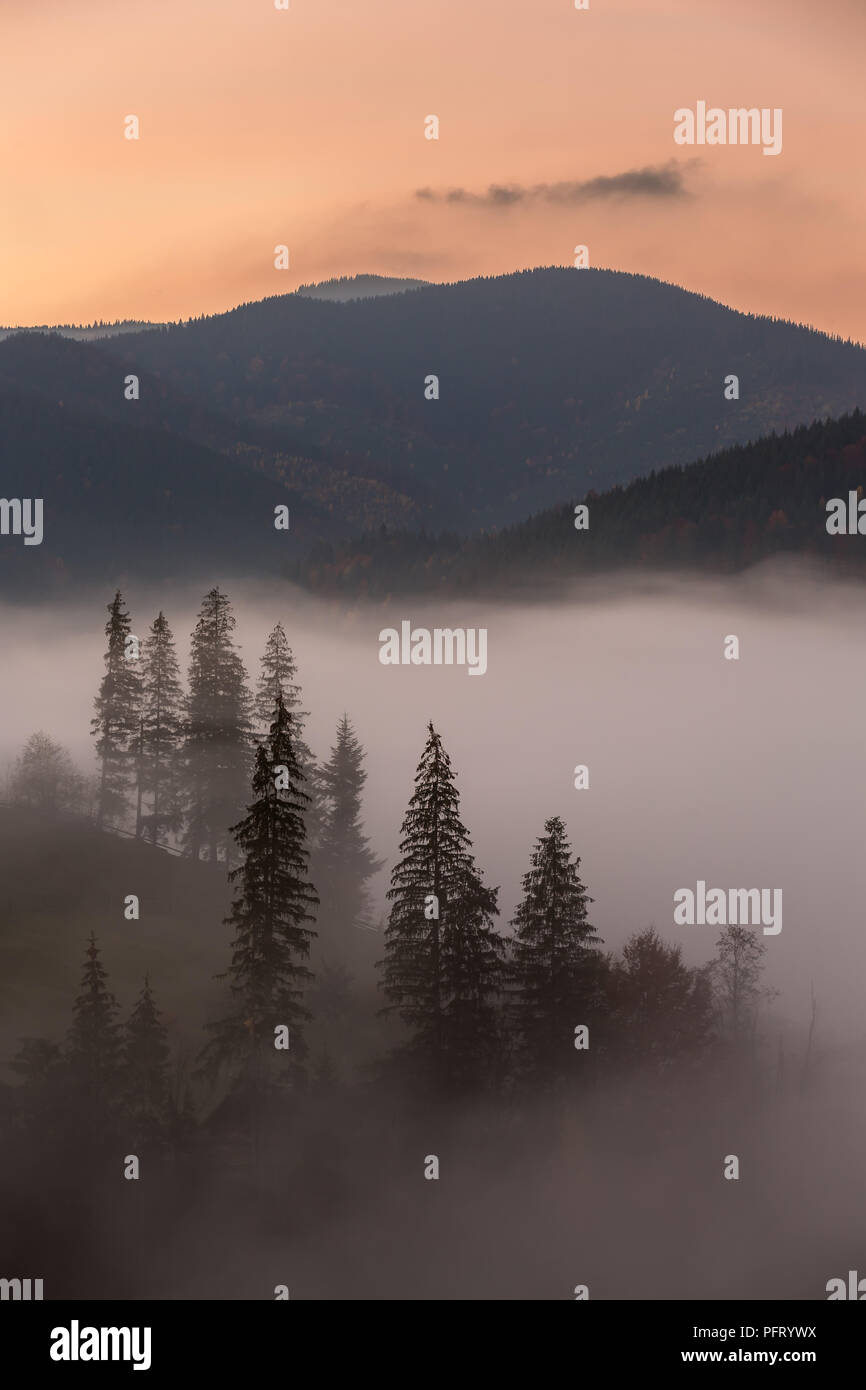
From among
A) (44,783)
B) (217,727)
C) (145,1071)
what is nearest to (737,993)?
(217,727)

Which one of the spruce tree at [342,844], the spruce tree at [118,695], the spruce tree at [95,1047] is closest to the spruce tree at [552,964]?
the spruce tree at [95,1047]

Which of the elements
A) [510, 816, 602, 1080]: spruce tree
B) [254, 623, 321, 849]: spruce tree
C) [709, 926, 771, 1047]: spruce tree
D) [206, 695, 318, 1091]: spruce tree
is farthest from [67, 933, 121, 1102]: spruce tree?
[709, 926, 771, 1047]: spruce tree

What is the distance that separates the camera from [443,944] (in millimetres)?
49344

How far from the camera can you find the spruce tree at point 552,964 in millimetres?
49969

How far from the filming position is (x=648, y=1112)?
5431 cm

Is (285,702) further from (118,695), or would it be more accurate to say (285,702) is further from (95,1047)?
(95,1047)

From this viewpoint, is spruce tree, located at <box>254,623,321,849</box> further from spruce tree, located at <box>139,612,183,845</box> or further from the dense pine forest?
the dense pine forest

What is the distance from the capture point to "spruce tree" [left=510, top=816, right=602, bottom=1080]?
4997 centimetres

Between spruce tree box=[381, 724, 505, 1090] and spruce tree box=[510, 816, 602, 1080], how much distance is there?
127 cm

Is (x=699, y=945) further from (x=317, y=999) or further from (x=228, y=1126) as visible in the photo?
(x=228, y=1126)

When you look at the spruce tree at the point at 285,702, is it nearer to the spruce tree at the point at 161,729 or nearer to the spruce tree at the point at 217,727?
the spruce tree at the point at 217,727

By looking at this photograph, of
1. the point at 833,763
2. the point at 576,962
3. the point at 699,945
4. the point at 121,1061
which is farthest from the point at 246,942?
the point at 833,763

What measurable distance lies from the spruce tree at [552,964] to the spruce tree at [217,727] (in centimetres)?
1832
